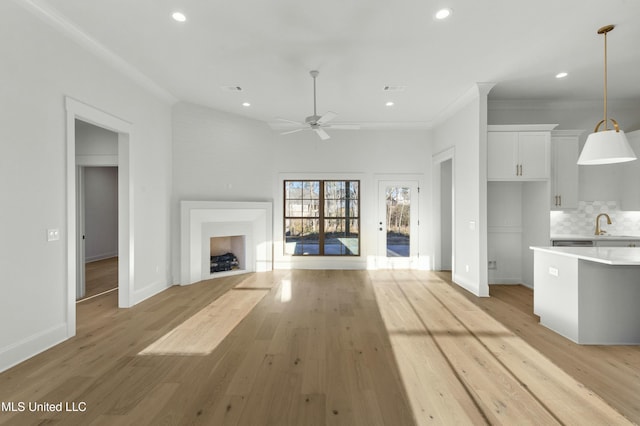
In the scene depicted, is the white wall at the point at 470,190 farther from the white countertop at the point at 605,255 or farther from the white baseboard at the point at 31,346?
the white baseboard at the point at 31,346

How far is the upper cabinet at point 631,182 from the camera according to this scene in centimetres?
468

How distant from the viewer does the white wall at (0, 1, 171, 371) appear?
8.04 ft

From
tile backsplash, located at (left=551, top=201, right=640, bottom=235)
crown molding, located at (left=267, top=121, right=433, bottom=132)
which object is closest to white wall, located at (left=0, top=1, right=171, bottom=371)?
crown molding, located at (left=267, top=121, right=433, bottom=132)

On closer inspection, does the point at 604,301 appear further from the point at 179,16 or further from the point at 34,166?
the point at 34,166

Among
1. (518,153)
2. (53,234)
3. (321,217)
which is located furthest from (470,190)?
(53,234)

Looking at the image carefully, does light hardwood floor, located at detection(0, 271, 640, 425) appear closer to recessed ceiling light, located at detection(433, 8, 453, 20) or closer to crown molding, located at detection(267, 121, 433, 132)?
recessed ceiling light, located at detection(433, 8, 453, 20)

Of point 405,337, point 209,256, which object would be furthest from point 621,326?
point 209,256

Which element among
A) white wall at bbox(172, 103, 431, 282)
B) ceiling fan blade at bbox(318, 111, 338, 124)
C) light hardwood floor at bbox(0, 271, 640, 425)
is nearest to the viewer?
light hardwood floor at bbox(0, 271, 640, 425)

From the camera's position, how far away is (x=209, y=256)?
5.53 meters

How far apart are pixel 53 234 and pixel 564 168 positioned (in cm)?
700

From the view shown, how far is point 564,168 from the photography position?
470 centimetres

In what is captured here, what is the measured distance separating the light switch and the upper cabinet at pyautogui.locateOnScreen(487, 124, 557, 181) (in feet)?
18.7

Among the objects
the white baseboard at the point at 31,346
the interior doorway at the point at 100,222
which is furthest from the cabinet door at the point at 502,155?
the interior doorway at the point at 100,222

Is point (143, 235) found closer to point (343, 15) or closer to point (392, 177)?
point (343, 15)
